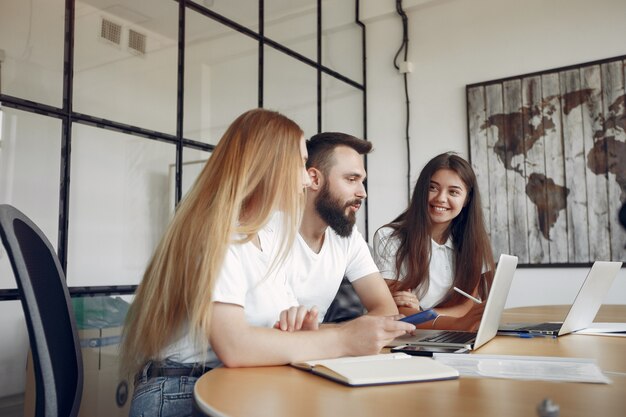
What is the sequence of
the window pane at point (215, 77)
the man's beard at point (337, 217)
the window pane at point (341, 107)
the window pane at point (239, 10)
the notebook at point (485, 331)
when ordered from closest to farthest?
the notebook at point (485, 331) → the man's beard at point (337, 217) → the window pane at point (215, 77) → the window pane at point (239, 10) → the window pane at point (341, 107)

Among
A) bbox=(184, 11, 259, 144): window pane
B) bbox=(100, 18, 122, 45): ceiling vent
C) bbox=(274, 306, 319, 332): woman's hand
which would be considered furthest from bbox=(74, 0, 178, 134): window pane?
bbox=(274, 306, 319, 332): woman's hand

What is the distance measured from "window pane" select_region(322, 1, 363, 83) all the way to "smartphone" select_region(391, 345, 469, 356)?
131 inches

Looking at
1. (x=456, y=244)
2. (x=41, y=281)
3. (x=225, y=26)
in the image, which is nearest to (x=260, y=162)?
(x=41, y=281)

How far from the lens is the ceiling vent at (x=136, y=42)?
2.83 metres

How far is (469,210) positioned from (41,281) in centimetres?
196

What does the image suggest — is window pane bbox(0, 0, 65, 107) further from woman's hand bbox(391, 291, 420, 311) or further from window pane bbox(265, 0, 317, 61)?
woman's hand bbox(391, 291, 420, 311)

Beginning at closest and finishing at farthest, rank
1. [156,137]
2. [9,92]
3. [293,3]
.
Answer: [9,92]
[156,137]
[293,3]

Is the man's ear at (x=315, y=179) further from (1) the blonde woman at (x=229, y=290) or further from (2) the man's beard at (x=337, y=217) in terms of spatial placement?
(1) the blonde woman at (x=229, y=290)

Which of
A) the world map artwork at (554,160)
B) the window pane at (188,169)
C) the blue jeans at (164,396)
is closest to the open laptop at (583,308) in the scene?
the blue jeans at (164,396)

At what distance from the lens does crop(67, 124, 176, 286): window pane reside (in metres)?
2.53

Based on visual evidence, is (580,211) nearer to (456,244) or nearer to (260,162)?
(456,244)

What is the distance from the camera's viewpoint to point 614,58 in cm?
352

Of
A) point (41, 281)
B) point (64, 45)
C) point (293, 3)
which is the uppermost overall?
point (293, 3)

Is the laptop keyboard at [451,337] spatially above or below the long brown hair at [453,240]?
below
